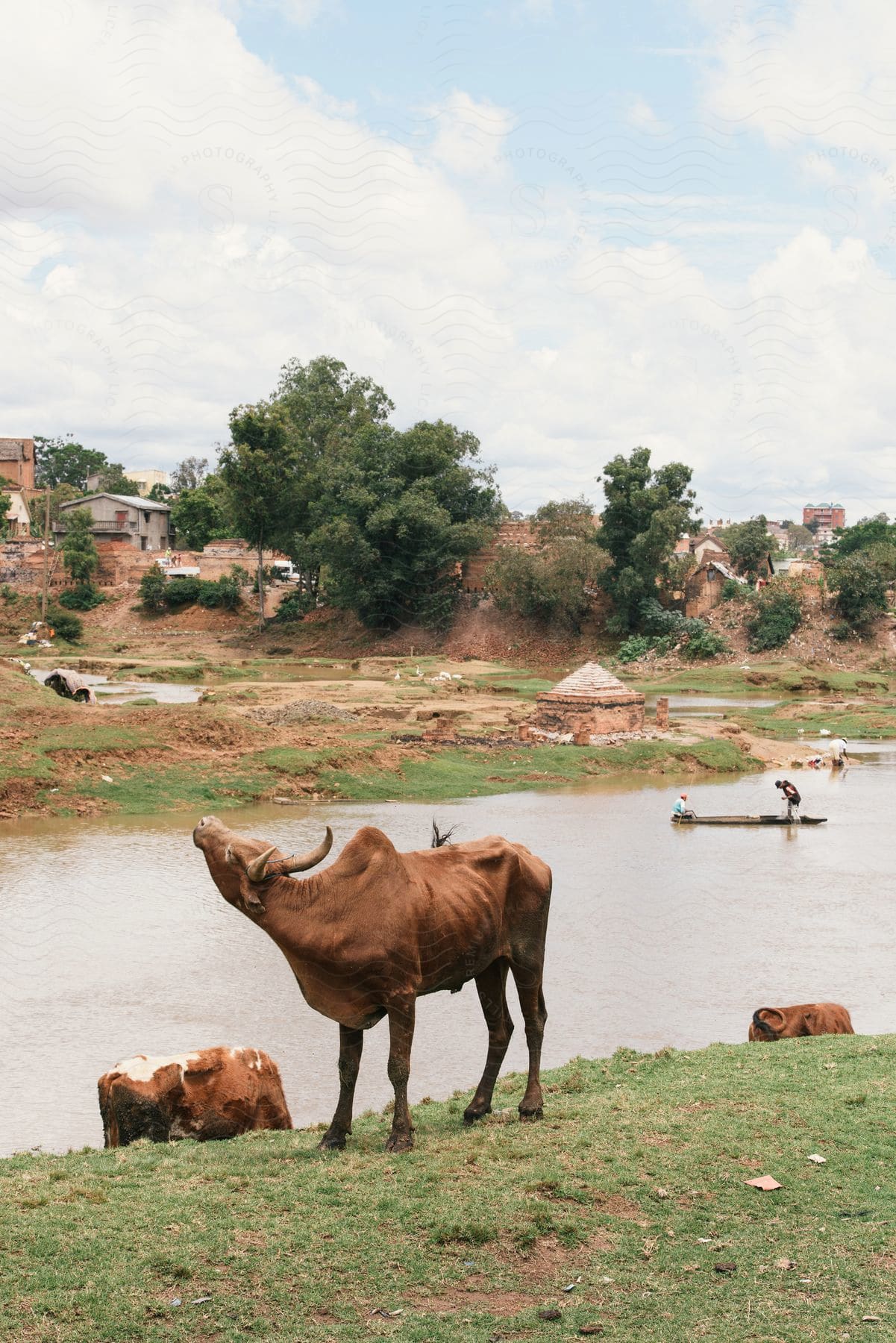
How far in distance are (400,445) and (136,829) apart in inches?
1938

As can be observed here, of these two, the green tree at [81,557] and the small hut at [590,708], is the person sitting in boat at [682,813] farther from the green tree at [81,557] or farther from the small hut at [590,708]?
the green tree at [81,557]

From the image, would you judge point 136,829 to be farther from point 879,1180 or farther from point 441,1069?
point 879,1180

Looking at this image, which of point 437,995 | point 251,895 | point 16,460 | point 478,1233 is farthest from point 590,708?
point 16,460

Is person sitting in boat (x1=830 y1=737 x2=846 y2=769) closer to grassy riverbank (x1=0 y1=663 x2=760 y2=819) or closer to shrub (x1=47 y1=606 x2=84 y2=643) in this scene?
grassy riverbank (x1=0 y1=663 x2=760 y2=819)

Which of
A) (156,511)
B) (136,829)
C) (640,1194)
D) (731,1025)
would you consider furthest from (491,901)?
(156,511)

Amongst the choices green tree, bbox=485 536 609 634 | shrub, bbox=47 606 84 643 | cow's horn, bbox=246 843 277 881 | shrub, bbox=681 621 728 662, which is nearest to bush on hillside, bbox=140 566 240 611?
shrub, bbox=47 606 84 643

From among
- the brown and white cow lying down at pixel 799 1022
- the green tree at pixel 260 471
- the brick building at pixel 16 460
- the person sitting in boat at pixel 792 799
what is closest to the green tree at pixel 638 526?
the green tree at pixel 260 471

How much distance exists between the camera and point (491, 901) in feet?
31.4

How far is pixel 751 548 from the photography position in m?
75.8

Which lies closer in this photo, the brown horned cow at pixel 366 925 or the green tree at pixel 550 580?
the brown horned cow at pixel 366 925

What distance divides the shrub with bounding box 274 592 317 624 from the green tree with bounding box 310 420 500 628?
538 cm

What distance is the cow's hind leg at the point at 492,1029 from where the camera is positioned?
32.3ft

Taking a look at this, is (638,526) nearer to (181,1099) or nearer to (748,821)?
(748,821)

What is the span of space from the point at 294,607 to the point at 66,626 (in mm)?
13978
